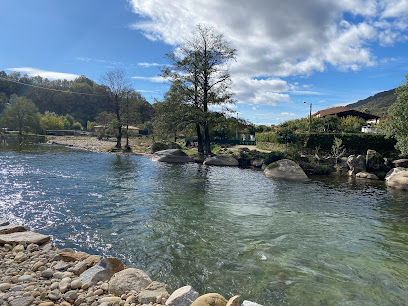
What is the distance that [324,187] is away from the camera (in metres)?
17.7

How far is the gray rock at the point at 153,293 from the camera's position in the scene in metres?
4.38

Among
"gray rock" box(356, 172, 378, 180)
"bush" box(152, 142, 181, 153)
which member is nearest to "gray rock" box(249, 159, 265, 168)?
"gray rock" box(356, 172, 378, 180)

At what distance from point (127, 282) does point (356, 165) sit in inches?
948

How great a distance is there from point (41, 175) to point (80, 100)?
112m

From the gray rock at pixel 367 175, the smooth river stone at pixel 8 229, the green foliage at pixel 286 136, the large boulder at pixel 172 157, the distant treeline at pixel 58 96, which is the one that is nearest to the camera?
the smooth river stone at pixel 8 229

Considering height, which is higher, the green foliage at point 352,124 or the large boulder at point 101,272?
the green foliage at point 352,124

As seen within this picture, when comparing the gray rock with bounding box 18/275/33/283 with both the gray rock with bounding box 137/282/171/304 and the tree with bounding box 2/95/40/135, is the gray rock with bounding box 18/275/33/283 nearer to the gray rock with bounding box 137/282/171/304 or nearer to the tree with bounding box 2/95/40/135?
the gray rock with bounding box 137/282/171/304

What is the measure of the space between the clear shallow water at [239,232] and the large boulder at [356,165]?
677cm

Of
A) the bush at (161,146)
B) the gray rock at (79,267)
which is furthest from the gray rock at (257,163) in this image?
the gray rock at (79,267)

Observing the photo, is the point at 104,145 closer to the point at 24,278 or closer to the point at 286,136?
the point at 286,136

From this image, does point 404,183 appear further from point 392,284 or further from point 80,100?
point 80,100

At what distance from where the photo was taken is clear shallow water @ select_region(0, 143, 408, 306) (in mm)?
5863

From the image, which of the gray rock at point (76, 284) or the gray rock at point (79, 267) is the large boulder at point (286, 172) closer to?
the gray rock at point (79, 267)

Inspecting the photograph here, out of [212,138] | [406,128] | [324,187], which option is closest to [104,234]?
[324,187]
